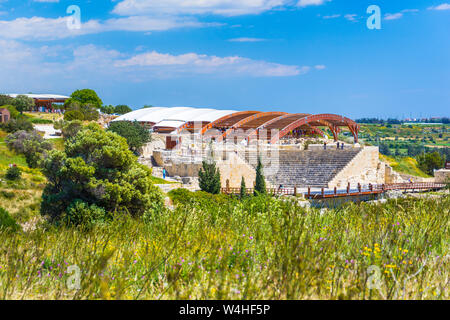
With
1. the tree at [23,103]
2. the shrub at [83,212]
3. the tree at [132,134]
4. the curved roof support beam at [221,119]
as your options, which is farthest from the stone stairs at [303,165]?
the tree at [23,103]

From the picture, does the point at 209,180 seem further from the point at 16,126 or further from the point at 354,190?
the point at 16,126

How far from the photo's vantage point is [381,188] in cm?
2758

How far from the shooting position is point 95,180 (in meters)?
13.3

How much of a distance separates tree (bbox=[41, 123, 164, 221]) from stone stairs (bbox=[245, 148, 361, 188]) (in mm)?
16052

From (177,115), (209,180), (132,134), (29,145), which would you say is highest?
(177,115)

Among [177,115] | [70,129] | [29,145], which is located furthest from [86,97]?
[29,145]

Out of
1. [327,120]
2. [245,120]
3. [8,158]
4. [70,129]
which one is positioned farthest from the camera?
[327,120]

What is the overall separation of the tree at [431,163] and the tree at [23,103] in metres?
46.4

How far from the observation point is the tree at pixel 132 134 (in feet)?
112

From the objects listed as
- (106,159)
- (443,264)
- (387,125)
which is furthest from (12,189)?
(387,125)

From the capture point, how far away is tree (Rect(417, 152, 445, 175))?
45.2 m

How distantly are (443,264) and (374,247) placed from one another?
64cm

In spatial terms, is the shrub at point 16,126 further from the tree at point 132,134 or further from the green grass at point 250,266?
the green grass at point 250,266

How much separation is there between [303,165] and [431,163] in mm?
21399
